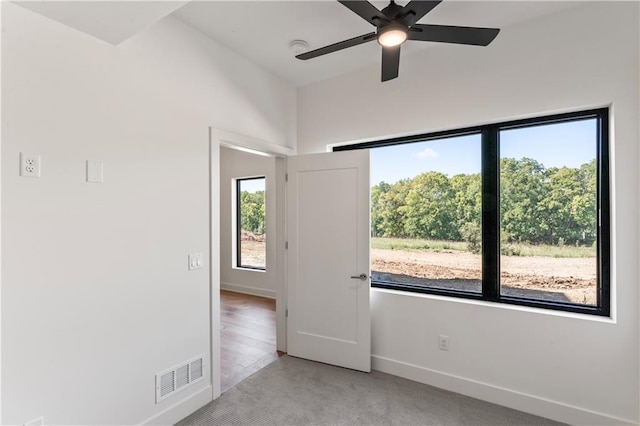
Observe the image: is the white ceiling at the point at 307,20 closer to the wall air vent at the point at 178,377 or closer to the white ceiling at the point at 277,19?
the white ceiling at the point at 277,19

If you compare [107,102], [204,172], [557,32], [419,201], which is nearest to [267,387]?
[204,172]

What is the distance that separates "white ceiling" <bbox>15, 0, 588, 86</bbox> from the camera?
65.6 inches

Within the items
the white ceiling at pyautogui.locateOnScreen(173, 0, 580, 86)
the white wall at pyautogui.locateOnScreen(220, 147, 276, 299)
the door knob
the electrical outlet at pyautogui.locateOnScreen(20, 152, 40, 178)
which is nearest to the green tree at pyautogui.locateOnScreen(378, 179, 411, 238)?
the door knob

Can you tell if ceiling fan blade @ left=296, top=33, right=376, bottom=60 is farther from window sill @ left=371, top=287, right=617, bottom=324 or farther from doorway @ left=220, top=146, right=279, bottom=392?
doorway @ left=220, top=146, right=279, bottom=392

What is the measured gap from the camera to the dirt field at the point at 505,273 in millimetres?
2324

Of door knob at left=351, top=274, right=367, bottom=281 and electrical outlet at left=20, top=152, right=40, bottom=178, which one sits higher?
electrical outlet at left=20, top=152, right=40, bottom=178

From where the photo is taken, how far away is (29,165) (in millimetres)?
1581

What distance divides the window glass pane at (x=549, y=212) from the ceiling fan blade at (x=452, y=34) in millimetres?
1085

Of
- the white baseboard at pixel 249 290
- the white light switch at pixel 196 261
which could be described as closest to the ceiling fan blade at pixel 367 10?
the white light switch at pixel 196 261

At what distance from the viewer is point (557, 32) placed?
2266mm

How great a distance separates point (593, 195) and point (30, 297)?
3.58m

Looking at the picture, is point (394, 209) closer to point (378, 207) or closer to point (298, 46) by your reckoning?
point (378, 207)

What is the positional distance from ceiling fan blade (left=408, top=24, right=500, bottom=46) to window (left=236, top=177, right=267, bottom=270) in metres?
4.33

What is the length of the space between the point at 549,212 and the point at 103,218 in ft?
10.3
